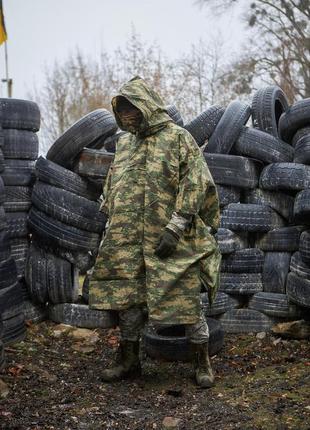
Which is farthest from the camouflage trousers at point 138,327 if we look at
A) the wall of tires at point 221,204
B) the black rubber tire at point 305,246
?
the black rubber tire at point 305,246

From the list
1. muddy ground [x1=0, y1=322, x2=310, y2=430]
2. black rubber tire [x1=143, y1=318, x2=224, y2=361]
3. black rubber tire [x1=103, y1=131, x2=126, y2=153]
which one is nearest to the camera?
muddy ground [x1=0, y1=322, x2=310, y2=430]

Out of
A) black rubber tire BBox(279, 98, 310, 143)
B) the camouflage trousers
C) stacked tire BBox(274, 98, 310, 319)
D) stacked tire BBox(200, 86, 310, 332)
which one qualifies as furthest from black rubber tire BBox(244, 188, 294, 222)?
the camouflage trousers

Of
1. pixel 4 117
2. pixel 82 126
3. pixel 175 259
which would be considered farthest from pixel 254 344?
pixel 4 117

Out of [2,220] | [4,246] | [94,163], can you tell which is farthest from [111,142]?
[4,246]

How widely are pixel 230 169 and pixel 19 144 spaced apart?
75.5 inches

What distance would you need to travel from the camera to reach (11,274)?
16.8 feet

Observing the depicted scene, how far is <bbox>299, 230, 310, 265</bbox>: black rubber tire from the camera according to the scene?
5.10 meters

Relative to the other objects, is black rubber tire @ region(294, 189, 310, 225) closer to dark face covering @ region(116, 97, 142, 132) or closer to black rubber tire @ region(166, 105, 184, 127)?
black rubber tire @ region(166, 105, 184, 127)

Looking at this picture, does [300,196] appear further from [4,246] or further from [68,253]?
[4,246]

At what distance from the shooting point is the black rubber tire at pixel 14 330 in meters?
5.08

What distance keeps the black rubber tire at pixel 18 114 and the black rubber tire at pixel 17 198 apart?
0.55 m

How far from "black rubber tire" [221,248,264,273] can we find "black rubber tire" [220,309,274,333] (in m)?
0.37

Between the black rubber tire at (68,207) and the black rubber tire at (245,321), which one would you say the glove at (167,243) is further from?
the black rubber tire at (245,321)

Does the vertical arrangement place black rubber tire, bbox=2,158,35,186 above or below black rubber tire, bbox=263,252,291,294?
above
